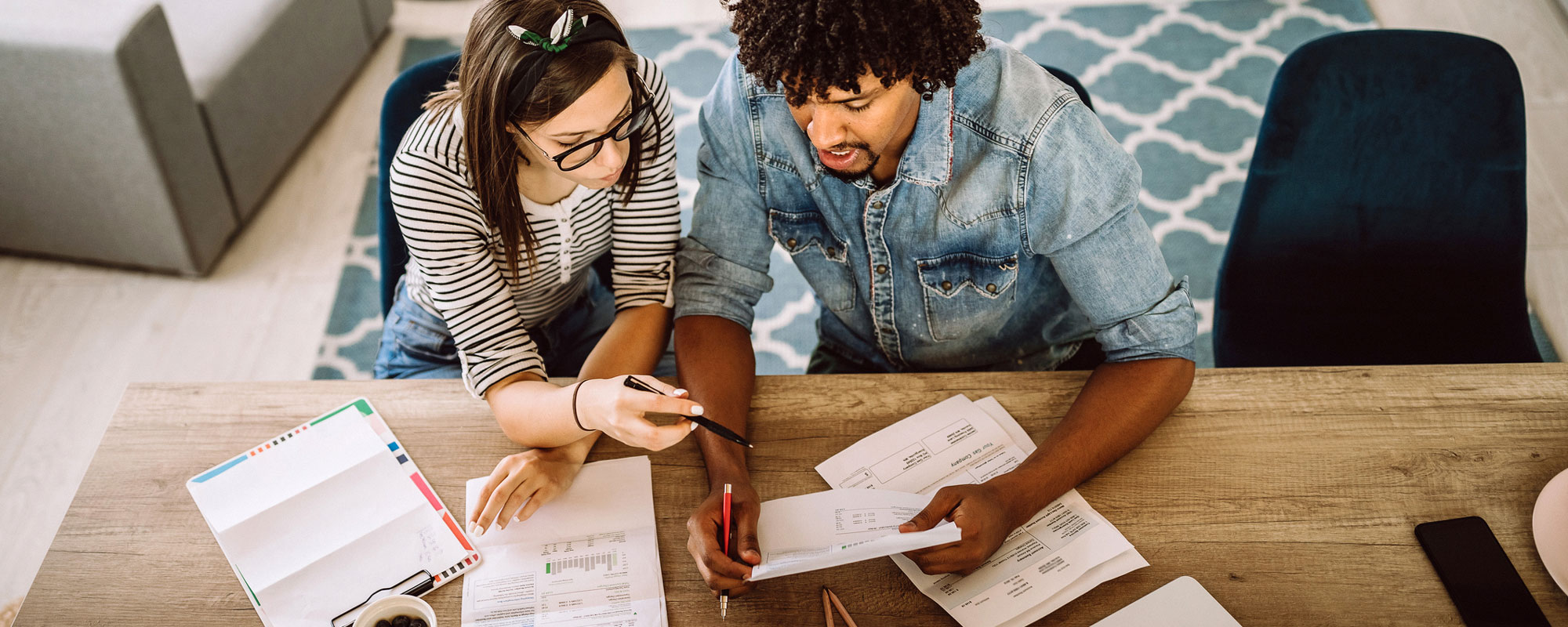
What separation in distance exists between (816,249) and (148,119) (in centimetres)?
179

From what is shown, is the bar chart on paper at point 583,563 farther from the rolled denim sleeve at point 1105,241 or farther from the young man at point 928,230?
the rolled denim sleeve at point 1105,241

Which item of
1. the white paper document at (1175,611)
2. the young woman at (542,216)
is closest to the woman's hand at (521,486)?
the young woman at (542,216)

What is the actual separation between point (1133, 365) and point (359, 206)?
2355mm

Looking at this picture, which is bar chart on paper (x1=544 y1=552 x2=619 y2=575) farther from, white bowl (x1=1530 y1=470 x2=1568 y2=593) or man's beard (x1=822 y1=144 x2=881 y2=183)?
white bowl (x1=1530 y1=470 x2=1568 y2=593)

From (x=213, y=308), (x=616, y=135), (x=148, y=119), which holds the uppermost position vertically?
(x=616, y=135)

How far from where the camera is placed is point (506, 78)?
1178mm

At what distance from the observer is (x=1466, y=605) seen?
108cm

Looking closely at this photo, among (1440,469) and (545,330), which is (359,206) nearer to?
(545,330)

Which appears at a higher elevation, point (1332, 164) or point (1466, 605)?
point (1332, 164)

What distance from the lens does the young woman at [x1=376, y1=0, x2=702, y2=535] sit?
1185 millimetres

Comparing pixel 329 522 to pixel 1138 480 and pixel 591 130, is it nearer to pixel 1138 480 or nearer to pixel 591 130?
pixel 591 130

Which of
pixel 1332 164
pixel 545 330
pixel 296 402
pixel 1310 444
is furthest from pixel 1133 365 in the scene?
pixel 296 402

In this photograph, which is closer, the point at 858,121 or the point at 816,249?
the point at 858,121

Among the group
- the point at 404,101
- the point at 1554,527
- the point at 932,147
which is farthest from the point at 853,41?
the point at 1554,527
